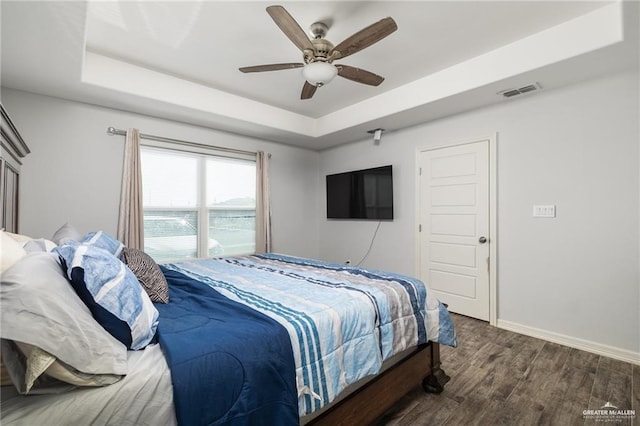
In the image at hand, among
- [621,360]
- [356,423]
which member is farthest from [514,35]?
[356,423]

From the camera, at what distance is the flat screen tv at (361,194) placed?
4133mm

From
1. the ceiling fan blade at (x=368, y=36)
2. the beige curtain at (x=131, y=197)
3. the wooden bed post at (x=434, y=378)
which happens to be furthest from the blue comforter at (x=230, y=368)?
the beige curtain at (x=131, y=197)

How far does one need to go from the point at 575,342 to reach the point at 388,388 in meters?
2.13

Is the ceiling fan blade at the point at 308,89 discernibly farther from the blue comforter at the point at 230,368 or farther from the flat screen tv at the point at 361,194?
the blue comforter at the point at 230,368

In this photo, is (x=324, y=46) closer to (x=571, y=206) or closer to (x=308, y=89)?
(x=308, y=89)

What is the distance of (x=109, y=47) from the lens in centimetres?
252

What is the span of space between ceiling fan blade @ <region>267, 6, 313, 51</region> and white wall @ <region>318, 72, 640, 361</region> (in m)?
2.29

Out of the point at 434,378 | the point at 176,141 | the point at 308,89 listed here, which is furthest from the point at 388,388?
the point at 176,141

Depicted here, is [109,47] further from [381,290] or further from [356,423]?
[356,423]

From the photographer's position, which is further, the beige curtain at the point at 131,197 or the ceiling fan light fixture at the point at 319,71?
the beige curtain at the point at 131,197

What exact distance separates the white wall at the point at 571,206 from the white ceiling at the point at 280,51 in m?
0.26

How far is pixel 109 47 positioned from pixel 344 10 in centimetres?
204

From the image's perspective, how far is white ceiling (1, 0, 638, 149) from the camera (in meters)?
2.04

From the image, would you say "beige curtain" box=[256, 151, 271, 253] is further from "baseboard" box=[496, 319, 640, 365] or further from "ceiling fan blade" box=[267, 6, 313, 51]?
"baseboard" box=[496, 319, 640, 365]
